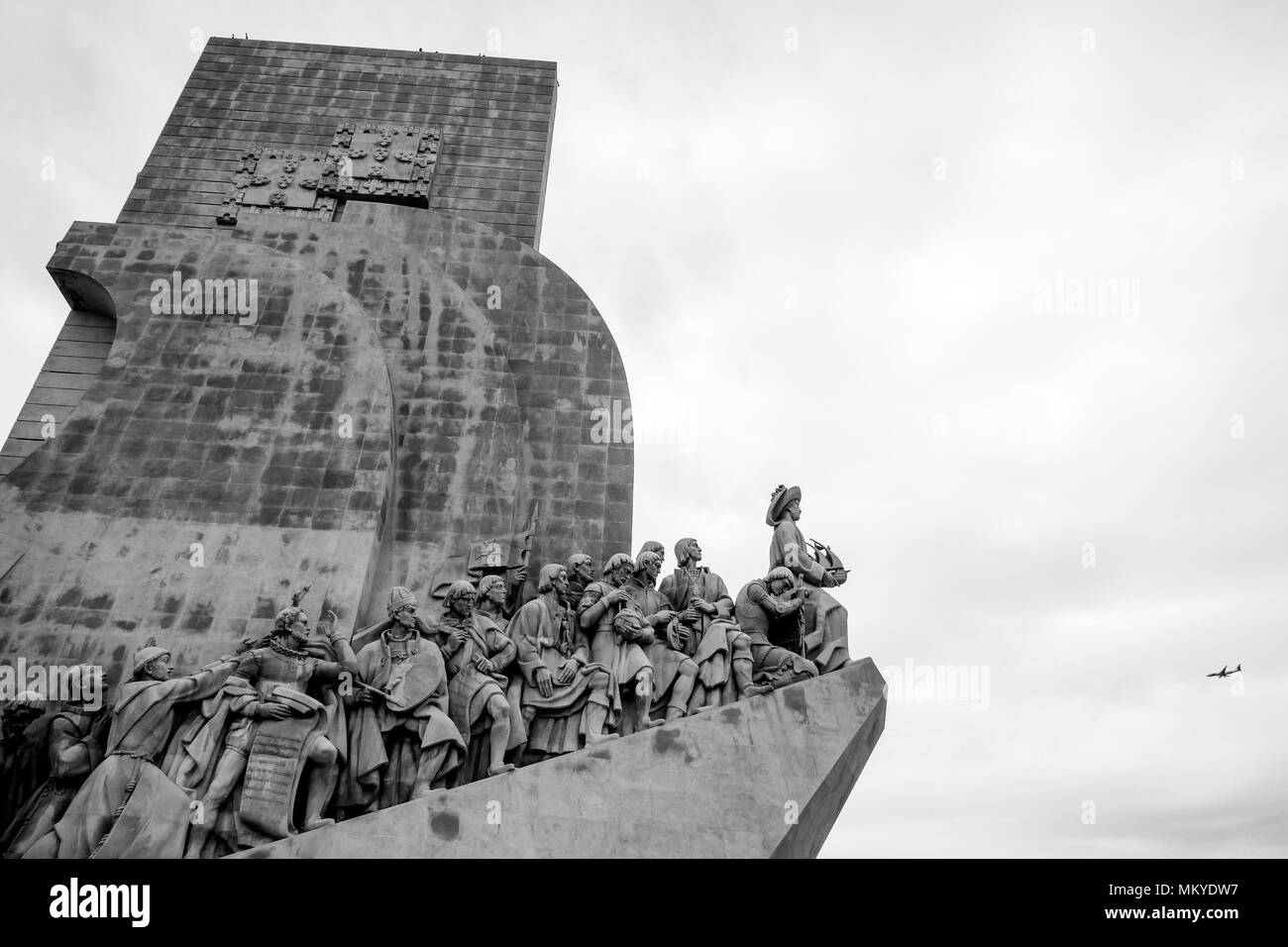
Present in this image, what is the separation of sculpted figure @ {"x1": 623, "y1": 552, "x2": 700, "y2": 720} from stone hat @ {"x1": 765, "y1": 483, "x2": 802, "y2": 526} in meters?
1.95

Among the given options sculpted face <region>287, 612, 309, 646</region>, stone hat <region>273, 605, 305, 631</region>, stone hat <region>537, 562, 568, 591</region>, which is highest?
stone hat <region>537, 562, 568, 591</region>

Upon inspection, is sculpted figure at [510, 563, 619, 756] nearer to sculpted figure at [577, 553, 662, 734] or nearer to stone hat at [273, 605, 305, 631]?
sculpted figure at [577, 553, 662, 734]

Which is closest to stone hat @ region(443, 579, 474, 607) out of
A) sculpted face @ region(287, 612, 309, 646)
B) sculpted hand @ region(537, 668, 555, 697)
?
sculpted hand @ region(537, 668, 555, 697)

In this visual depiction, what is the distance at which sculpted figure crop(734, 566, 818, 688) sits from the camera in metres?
8.97

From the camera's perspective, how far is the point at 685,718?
7746mm

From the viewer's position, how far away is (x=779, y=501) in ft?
35.8

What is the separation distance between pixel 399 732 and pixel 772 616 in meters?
3.80

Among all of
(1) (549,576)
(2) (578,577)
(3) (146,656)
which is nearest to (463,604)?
(1) (549,576)
